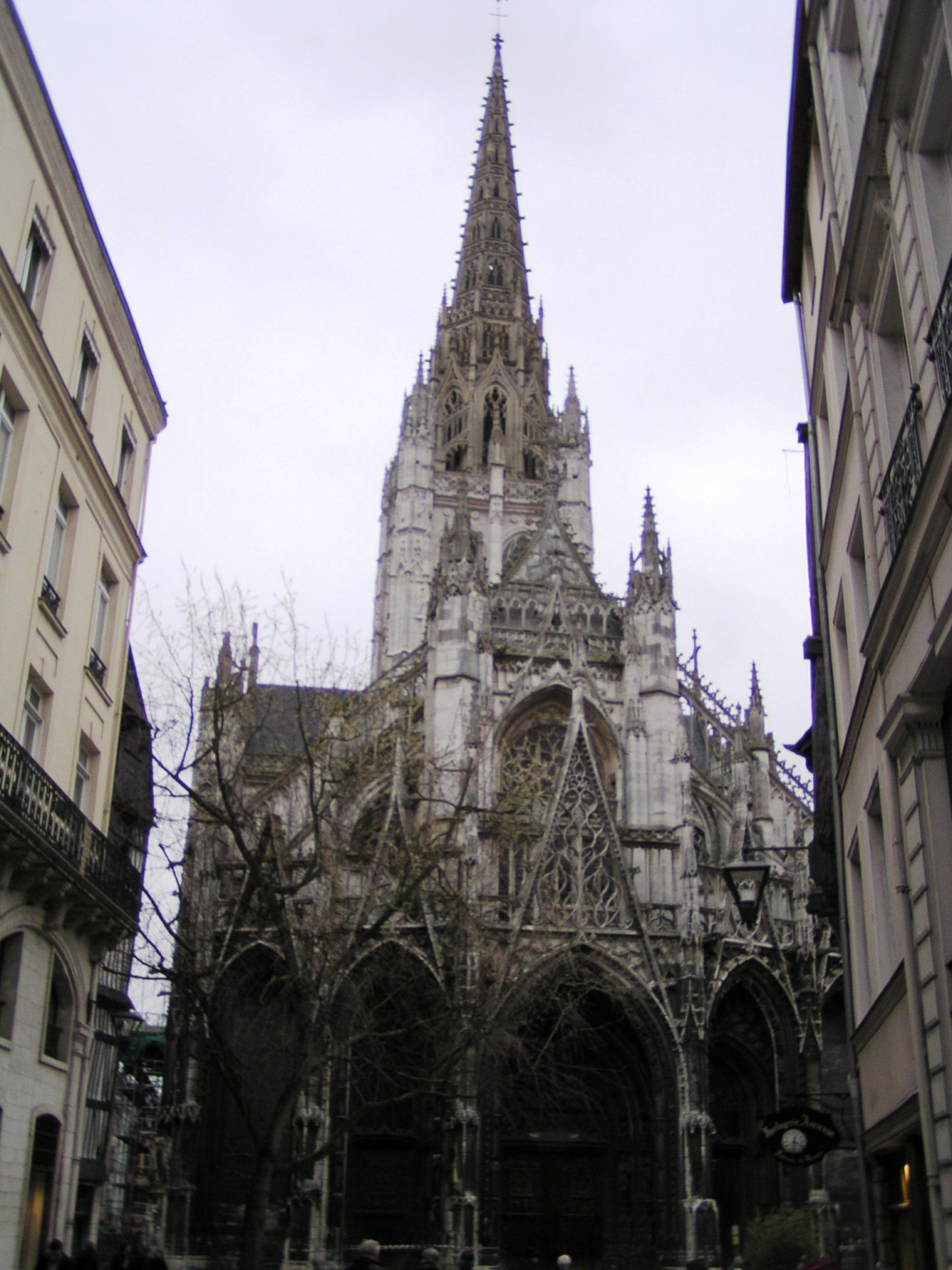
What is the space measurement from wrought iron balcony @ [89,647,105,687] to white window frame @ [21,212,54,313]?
554 cm

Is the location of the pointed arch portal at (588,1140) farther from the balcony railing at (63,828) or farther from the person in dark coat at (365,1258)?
the person in dark coat at (365,1258)

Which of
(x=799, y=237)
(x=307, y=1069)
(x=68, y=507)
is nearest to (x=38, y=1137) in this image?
(x=307, y=1069)

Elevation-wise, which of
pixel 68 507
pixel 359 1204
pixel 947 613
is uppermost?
pixel 68 507

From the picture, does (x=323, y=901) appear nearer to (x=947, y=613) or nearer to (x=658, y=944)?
(x=658, y=944)

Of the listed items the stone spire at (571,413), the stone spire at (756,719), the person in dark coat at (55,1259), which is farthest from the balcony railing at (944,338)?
the stone spire at (571,413)

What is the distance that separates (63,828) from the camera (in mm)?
16266

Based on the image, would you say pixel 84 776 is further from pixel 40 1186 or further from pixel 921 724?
pixel 921 724

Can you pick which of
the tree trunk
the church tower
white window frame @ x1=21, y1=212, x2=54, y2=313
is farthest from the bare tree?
the church tower

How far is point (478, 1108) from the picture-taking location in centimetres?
2775

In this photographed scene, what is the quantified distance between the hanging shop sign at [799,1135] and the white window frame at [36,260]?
13.8m

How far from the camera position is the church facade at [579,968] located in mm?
27172

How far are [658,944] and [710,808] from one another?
9.59 meters

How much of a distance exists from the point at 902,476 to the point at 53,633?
11.7 metres

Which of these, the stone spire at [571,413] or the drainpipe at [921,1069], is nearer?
the drainpipe at [921,1069]
